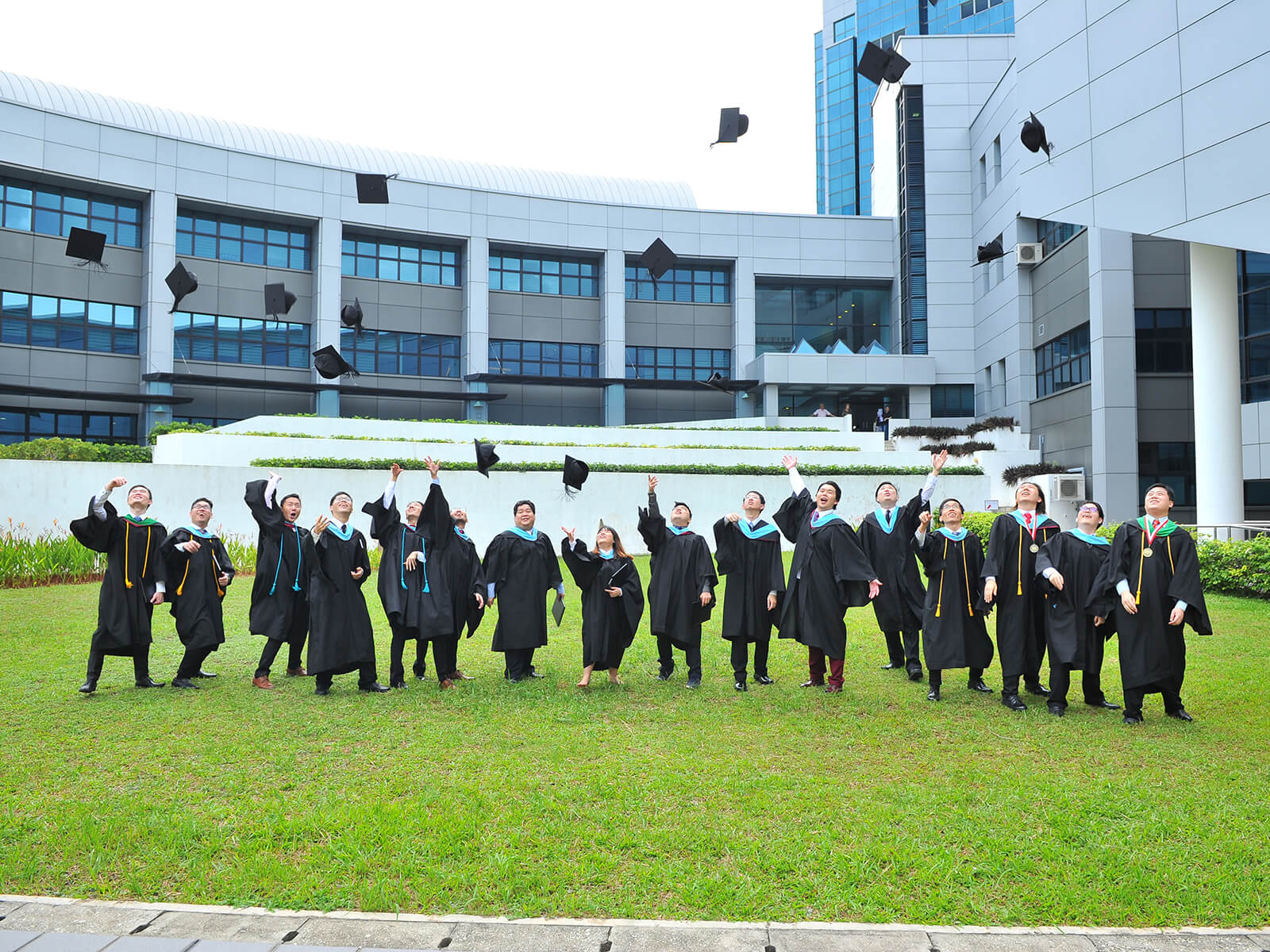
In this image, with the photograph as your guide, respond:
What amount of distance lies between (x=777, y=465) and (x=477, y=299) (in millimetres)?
15295

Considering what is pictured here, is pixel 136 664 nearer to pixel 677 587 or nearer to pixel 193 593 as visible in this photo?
pixel 193 593

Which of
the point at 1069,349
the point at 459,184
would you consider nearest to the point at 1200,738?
the point at 1069,349

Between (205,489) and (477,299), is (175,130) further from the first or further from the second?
(205,489)

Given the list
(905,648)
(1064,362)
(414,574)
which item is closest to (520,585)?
(414,574)

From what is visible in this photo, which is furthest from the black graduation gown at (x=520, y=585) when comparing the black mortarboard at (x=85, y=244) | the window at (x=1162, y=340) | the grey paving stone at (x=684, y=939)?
the window at (x=1162, y=340)

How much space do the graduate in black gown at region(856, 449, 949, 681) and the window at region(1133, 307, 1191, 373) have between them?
16.3 m

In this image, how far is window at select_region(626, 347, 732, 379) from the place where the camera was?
35.0m

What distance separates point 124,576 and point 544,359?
89.9 feet

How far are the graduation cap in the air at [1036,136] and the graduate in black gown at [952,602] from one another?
822cm

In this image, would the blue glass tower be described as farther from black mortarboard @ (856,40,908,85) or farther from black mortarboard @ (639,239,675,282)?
black mortarboard @ (856,40,908,85)

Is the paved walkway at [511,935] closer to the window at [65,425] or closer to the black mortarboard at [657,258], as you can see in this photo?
the black mortarboard at [657,258]

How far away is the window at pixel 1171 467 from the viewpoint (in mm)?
21281

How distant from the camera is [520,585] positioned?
8.07 metres

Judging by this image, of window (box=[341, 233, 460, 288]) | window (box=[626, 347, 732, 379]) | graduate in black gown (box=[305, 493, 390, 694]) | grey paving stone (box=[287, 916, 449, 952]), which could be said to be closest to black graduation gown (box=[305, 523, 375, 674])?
graduate in black gown (box=[305, 493, 390, 694])
